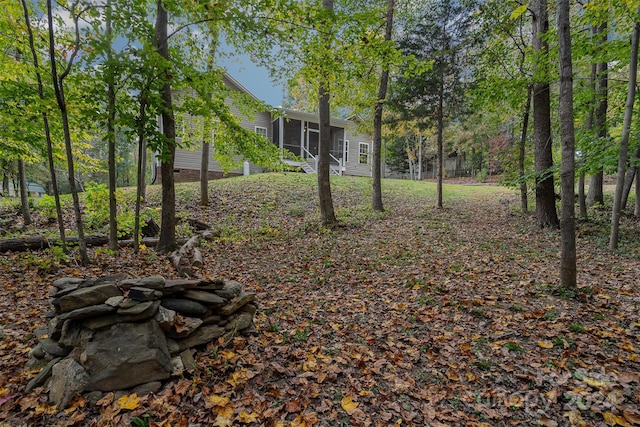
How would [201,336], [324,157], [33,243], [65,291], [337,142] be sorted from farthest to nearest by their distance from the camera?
[337,142] → [324,157] → [33,243] → [201,336] → [65,291]

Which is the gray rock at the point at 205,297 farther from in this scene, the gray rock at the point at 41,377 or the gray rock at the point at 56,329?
the gray rock at the point at 41,377

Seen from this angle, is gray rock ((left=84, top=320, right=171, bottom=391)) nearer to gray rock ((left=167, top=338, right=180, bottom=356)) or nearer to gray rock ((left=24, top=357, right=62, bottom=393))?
gray rock ((left=167, top=338, right=180, bottom=356))

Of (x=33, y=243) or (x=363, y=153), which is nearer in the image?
(x=33, y=243)

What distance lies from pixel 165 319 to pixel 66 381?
36.4 inches

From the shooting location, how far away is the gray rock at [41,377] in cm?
284

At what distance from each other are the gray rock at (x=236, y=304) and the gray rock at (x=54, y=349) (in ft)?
5.11

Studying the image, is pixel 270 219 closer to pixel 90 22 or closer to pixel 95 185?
pixel 95 185

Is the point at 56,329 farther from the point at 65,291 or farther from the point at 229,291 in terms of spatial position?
the point at 229,291

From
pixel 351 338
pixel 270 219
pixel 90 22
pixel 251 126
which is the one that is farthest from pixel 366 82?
pixel 251 126

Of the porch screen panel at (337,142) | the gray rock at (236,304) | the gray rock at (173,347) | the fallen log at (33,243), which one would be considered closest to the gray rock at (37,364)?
the gray rock at (173,347)

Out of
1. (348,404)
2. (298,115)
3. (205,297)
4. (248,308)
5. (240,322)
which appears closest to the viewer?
(348,404)

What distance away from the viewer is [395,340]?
3.80m

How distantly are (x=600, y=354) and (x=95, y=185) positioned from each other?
10.0 metres

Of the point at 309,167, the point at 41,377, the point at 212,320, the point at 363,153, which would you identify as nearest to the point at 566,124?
the point at 212,320
